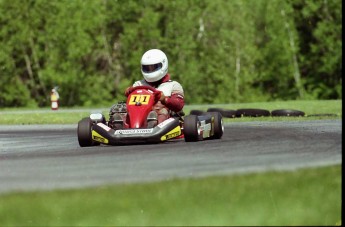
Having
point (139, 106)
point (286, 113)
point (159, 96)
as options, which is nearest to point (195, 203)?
point (139, 106)

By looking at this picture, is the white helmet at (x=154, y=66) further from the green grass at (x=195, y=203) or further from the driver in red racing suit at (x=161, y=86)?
the green grass at (x=195, y=203)

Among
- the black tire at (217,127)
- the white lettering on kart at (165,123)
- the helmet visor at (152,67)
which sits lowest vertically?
the black tire at (217,127)

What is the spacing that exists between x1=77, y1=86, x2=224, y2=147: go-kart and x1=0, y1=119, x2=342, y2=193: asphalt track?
166 mm

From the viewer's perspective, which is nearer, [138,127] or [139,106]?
[138,127]

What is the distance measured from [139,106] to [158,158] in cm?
280

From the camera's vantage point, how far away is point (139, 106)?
40.9ft

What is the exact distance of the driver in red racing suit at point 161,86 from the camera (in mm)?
12727

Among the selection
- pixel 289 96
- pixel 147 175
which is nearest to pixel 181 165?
pixel 147 175

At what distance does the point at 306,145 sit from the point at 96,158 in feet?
9.14

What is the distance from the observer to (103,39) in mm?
40062

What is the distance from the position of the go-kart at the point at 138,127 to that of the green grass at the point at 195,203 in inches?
184

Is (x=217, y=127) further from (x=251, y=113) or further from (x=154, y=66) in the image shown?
(x=251, y=113)

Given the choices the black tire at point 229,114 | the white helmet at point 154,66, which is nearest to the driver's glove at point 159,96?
the white helmet at point 154,66

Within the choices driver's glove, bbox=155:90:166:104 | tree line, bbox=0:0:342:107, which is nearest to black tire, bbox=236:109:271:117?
driver's glove, bbox=155:90:166:104
